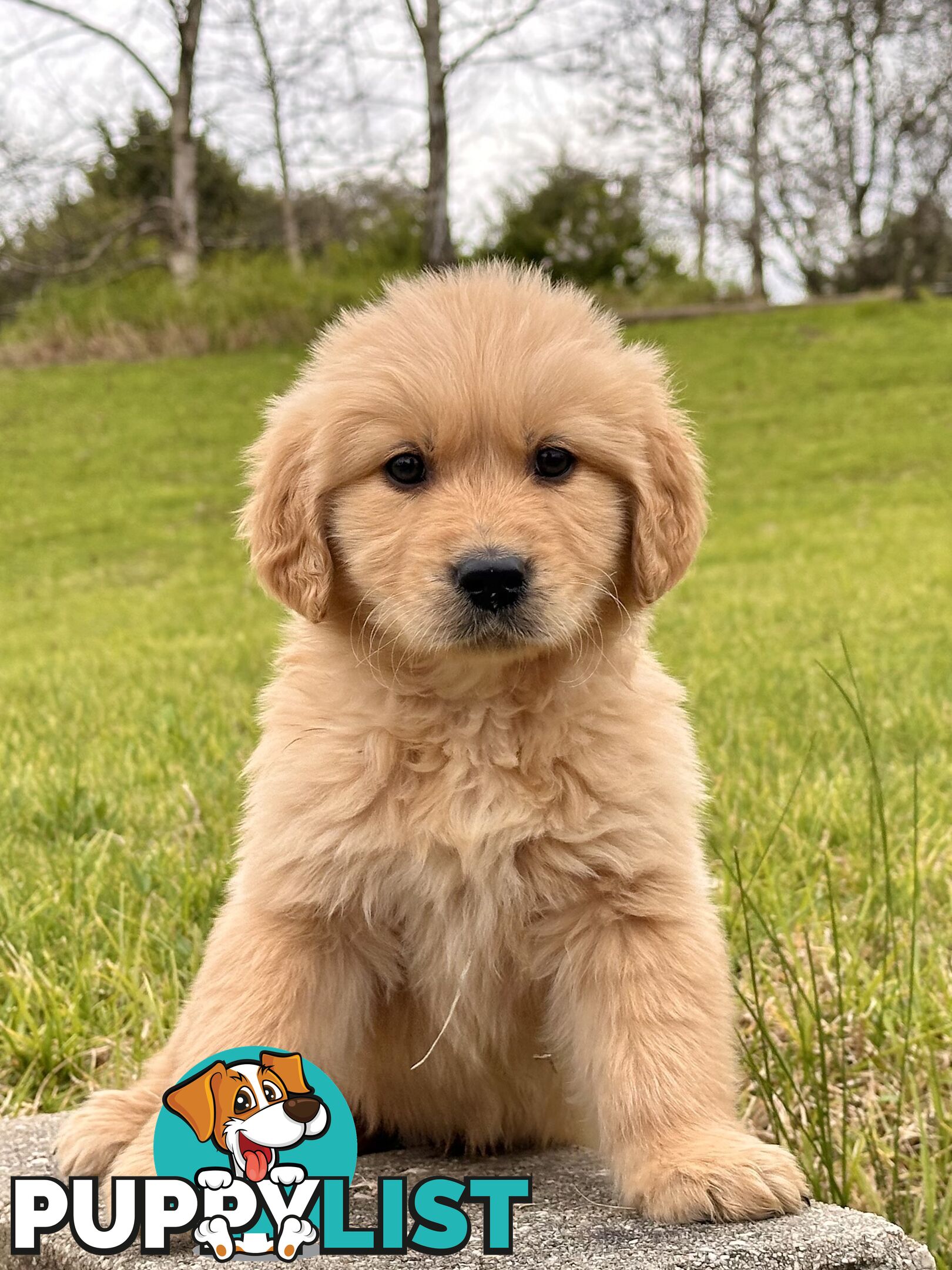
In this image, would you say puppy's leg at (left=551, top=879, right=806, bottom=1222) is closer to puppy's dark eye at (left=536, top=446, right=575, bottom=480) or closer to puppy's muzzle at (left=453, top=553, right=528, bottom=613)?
puppy's muzzle at (left=453, top=553, right=528, bottom=613)

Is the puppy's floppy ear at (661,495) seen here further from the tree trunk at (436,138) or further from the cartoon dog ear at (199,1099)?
the tree trunk at (436,138)

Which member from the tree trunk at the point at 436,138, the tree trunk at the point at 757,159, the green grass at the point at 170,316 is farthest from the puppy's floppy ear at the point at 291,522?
the tree trunk at the point at 757,159

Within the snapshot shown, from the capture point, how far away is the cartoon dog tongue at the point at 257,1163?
5.14ft

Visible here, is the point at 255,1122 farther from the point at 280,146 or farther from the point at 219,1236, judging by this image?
the point at 280,146

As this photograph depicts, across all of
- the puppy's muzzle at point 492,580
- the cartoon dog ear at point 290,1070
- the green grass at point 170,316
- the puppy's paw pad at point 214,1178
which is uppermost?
the green grass at point 170,316

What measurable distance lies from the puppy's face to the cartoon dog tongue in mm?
775

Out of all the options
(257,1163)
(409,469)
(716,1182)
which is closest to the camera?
(257,1163)

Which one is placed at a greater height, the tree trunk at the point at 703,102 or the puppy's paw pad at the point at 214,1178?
the tree trunk at the point at 703,102

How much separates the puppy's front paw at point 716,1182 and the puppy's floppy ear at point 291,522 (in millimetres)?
1031

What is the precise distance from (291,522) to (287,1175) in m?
1.08

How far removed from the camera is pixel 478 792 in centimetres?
189

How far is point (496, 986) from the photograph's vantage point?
1940mm

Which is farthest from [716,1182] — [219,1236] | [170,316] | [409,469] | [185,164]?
[185,164]

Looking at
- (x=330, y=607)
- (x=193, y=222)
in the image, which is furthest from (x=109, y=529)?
(x=330, y=607)
